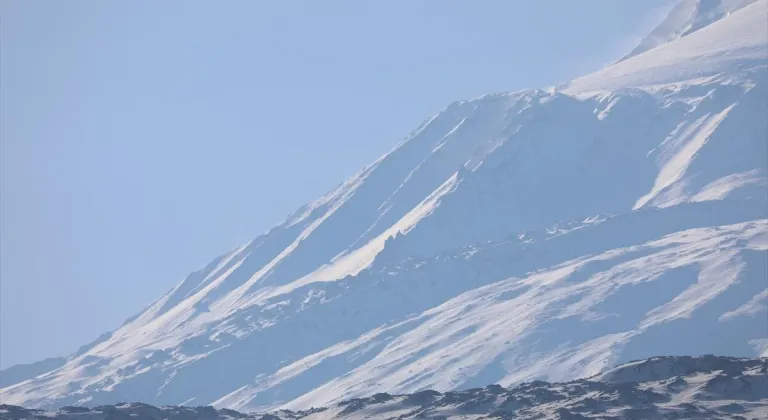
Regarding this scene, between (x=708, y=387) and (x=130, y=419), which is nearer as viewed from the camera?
(x=708, y=387)

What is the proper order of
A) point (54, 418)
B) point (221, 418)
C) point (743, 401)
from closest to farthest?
point (743, 401) → point (54, 418) → point (221, 418)

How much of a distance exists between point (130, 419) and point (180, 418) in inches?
292

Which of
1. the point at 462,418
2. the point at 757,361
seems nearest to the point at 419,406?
the point at 462,418

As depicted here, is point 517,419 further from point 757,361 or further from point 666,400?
point 757,361

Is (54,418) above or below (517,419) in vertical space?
above

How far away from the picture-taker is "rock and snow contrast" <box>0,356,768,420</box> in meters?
130

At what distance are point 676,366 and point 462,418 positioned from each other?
21.3 m

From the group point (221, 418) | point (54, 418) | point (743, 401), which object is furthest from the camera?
point (221, 418)

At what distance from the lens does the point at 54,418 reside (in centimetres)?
15200

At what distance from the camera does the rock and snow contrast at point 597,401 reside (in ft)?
425

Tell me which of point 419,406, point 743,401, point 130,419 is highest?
point 130,419

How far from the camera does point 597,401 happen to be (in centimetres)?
13525

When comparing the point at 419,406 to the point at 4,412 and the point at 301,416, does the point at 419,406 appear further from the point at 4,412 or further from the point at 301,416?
the point at 4,412

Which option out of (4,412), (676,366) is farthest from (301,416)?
(676,366)
